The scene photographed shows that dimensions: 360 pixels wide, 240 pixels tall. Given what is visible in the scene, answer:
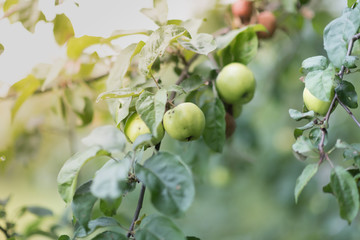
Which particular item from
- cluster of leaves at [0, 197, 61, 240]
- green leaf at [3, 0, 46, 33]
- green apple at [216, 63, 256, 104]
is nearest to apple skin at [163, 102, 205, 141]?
green apple at [216, 63, 256, 104]

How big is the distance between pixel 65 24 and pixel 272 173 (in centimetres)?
163

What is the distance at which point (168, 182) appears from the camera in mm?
677

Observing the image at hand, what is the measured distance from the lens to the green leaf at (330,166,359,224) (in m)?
0.67

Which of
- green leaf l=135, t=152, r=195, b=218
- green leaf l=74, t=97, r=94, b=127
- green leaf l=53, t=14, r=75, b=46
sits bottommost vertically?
green leaf l=74, t=97, r=94, b=127

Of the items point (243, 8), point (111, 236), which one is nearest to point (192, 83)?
point (111, 236)

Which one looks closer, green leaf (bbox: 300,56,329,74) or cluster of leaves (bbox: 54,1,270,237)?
cluster of leaves (bbox: 54,1,270,237)

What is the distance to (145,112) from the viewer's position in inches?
30.4

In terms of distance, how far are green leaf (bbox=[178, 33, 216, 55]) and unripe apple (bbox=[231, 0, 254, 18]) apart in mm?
667

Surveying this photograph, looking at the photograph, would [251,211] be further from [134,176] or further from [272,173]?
[134,176]

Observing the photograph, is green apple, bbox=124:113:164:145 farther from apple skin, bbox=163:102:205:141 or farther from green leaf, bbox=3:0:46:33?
green leaf, bbox=3:0:46:33

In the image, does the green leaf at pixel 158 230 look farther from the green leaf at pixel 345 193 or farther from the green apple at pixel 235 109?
the green apple at pixel 235 109

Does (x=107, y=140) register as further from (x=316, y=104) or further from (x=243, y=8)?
(x=243, y=8)

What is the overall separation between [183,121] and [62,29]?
605mm

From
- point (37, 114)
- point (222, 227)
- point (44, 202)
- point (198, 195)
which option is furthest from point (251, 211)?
point (37, 114)
